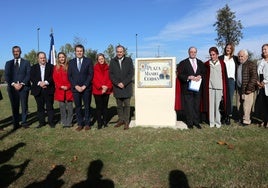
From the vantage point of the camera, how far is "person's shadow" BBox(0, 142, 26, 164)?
6340 millimetres

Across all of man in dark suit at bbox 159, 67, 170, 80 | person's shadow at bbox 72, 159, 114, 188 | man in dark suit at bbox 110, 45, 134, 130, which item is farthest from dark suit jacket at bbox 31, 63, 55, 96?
person's shadow at bbox 72, 159, 114, 188

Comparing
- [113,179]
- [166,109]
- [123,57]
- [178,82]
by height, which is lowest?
[113,179]

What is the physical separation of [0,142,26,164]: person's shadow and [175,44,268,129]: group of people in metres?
3.94

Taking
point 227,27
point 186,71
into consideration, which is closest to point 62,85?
point 186,71

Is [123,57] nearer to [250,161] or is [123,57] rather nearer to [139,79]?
[139,79]

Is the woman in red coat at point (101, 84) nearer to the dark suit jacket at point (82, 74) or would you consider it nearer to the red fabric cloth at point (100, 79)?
the red fabric cloth at point (100, 79)

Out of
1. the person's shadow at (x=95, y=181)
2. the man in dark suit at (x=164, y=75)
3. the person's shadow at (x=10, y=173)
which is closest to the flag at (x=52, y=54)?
the man in dark suit at (x=164, y=75)

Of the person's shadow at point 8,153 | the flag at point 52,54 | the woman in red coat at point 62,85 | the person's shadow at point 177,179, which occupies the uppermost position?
the flag at point 52,54

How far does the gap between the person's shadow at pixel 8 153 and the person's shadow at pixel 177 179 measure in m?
3.15

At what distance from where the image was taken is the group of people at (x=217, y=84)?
8453 millimetres

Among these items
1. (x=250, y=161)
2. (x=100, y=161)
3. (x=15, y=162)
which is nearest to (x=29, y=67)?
(x=15, y=162)

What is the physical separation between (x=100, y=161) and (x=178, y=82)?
3.63 m

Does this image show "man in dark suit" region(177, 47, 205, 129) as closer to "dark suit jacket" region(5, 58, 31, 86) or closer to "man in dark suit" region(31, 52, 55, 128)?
"man in dark suit" region(31, 52, 55, 128)

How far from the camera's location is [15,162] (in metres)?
6.15
